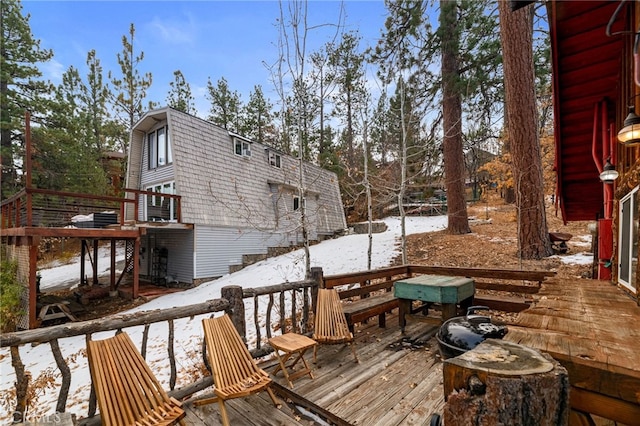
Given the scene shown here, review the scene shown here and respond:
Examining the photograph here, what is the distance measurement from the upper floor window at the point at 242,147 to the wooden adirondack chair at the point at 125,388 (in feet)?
38.9

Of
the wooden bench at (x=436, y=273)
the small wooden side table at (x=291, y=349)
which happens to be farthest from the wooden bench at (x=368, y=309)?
the small wooden side table at (x=291, y=349)

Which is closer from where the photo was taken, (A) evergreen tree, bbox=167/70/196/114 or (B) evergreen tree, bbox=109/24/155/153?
(B) evergreen tree, bbox=109/24/155/153

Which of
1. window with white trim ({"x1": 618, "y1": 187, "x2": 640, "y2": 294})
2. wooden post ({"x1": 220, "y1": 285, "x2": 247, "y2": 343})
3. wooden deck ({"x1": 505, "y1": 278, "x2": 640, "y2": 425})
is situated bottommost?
wooden post ({"x1": 220, "y1": 285, "x2": 247, "y2": 343})

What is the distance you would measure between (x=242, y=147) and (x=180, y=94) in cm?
1138

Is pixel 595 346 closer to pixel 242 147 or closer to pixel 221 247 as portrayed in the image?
pixel 221 247

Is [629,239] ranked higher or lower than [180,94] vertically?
lower

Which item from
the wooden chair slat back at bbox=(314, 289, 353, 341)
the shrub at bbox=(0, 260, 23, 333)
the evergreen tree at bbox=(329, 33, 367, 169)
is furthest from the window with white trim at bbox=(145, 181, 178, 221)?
the wooden chair slat back at bbox=(314, 289, 353, 341)

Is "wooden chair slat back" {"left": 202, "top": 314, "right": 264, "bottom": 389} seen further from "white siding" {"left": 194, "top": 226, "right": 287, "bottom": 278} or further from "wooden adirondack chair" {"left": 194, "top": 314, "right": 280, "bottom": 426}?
"white siding" {"left": 194, "top": 226, "right": 287, "bottom": 278}

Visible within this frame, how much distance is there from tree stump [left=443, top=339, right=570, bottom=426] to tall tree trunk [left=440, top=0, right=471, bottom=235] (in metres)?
9.59

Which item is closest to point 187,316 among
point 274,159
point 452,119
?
point 452,119

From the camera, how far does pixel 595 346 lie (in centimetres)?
149

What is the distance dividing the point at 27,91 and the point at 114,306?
1338cm

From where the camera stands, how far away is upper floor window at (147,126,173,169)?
12143mm

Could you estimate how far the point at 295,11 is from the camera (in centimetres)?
661
